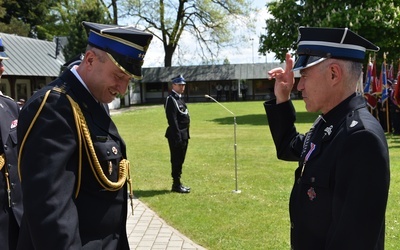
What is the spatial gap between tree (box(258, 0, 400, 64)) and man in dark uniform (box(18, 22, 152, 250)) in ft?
69.0

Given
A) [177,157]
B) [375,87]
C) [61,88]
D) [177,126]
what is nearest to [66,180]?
[61,88]

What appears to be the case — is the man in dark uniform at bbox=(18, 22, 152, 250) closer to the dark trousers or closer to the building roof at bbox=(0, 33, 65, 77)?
the dark trousers

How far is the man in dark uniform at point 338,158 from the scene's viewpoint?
212 cm

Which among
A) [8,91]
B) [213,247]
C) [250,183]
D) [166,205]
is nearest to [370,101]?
[250,183]

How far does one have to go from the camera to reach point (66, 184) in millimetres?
2086

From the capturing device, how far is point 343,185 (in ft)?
7.18

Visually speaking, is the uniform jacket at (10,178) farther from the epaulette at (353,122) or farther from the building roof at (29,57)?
the building roof at (29,57)

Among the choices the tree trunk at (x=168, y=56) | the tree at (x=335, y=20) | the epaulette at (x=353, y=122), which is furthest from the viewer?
the tree trunk at (x=168, y=56)

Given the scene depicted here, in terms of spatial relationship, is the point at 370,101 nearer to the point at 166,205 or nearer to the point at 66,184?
the point at 166,205

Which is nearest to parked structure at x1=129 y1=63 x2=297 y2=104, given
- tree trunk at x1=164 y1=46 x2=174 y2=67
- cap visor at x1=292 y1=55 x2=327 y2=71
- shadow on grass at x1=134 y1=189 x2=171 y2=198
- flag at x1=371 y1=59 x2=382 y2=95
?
tree trunk at x1=164 y1=46 x2=174 y2=67

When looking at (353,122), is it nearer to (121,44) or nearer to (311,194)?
(311,194)

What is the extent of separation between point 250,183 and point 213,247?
383 centimetres

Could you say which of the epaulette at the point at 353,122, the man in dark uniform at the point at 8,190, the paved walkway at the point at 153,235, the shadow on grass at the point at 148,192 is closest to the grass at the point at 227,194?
the shadow on grass at the point at 148,192

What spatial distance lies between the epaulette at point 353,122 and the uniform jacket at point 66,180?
125 cm
